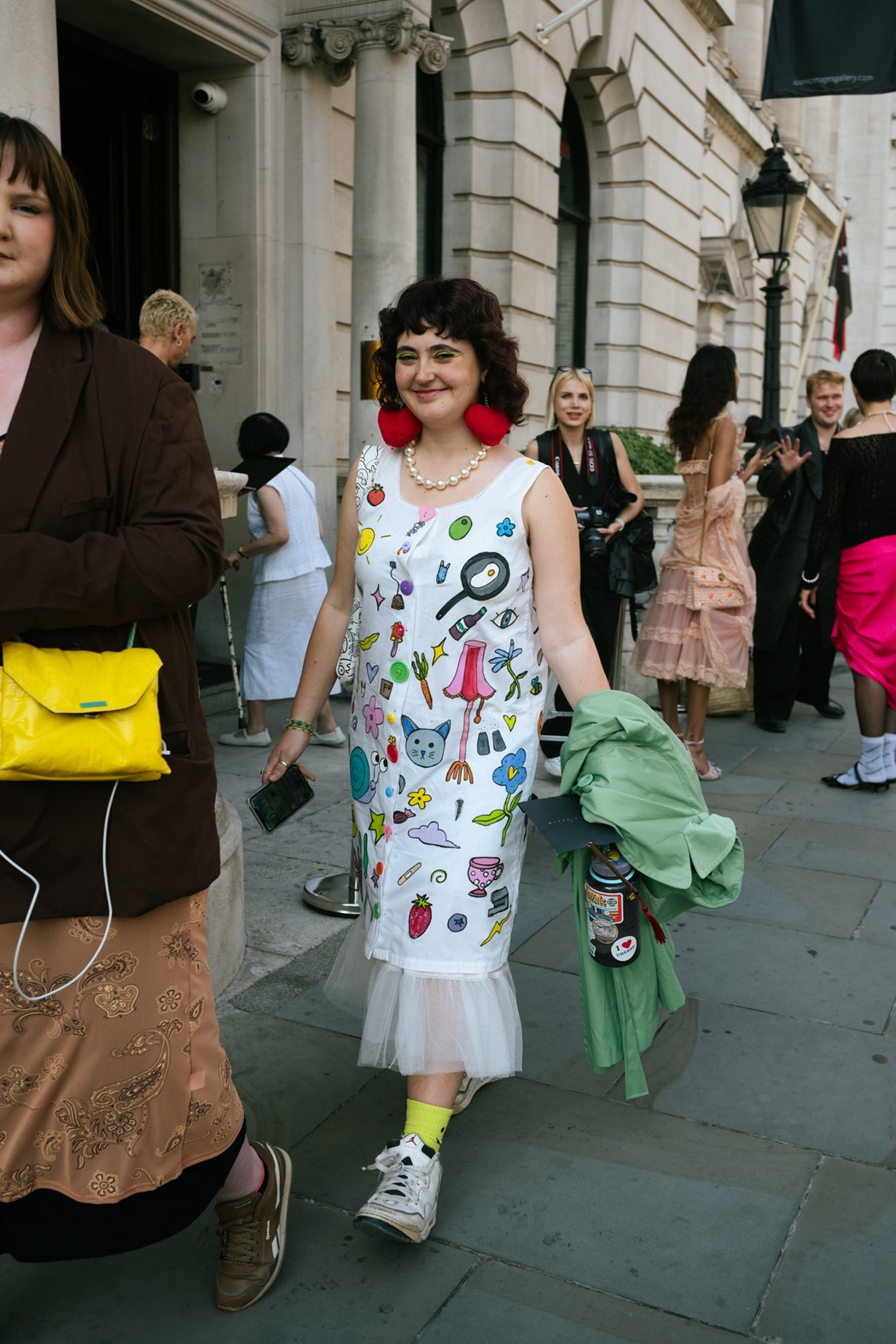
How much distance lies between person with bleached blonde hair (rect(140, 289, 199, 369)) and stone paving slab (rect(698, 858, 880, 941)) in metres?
3.33

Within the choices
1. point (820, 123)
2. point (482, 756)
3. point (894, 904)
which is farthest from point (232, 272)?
point (820, 123)

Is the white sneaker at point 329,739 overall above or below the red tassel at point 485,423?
below

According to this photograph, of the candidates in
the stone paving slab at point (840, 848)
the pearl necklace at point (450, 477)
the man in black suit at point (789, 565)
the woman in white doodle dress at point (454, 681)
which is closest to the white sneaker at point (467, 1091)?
the woman in white doodle dress at point (454, 681)

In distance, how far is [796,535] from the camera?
7.96m

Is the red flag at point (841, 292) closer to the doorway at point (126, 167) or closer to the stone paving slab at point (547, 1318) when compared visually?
the doorway at point (126, 167)

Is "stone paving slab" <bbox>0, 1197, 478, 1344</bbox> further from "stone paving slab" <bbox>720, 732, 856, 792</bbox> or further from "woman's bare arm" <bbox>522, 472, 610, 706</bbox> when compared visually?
"stone paving slab" <bbox>720, 732, 856, 792</bbox>

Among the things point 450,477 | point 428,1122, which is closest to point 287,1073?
point 428,1122

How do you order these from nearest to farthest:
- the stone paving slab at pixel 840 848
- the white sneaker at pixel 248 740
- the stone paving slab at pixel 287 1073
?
the stone paving slab at pixel 287 1073
the stone paving slab at pixel 840 848
the white sneaker at pixel 248 740

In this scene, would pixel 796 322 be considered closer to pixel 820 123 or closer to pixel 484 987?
pixel 820 123

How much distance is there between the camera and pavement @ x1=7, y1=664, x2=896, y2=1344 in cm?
244

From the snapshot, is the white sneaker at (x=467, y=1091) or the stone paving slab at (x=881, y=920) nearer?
the white sneaker at (x=467, y=1091)

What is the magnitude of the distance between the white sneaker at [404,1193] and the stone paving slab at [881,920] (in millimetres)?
2301

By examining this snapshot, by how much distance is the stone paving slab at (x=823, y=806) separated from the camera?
606 cm

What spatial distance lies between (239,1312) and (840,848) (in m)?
3.83
